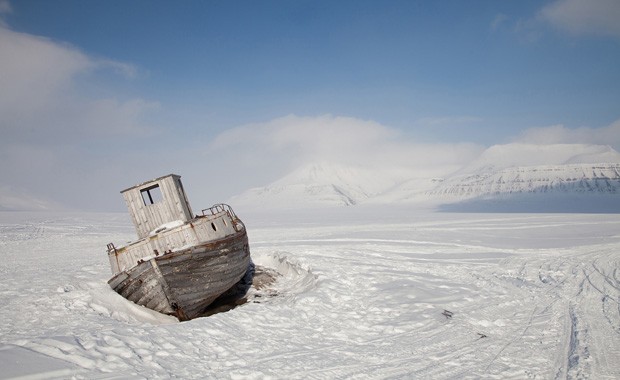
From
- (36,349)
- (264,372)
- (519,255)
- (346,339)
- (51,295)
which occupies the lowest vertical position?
(519,255)

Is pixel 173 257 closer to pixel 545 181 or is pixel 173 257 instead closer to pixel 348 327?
pixel 348 327

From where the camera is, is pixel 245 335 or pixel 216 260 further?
pixel 216 260

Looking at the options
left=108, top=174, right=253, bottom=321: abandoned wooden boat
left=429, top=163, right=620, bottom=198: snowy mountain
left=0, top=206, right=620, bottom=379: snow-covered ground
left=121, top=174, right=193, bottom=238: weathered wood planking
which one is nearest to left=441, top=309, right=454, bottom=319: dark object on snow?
left=0, top=206, right=620, bottom=379: snow-covered ground

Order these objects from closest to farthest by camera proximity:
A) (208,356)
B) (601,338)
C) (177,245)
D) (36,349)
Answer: (36,349) < (208,356) < (601,338) < (177,245)

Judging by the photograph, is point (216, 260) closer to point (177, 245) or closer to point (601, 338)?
point (177, 245)

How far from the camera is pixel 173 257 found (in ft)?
34.5

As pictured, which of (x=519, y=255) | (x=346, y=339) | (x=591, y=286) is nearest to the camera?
(x=346, y=339)

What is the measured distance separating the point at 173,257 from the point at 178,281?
768 millimetres

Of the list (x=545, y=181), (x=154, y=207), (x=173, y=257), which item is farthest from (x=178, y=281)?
(x=545, y=181)

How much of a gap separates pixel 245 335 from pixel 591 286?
12937mm

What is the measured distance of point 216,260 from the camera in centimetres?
1188

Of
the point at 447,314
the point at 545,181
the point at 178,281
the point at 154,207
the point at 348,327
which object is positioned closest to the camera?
the point at 348,327

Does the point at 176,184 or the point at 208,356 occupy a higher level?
the point at 176,184

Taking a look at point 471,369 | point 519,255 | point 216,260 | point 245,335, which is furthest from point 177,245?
point 519,255
